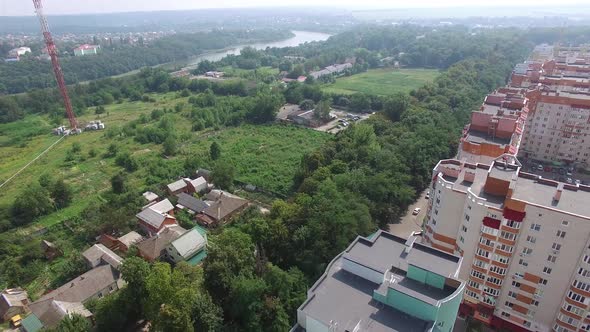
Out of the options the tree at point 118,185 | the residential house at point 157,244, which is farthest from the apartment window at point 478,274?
the tree at point 118,185

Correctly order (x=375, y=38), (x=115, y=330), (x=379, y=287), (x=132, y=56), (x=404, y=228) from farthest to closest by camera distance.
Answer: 1. (x=375, y=38)
2. (x=132, y=56)
3. (x=404, y=228)
4. (x=115, y=330)
5. (x=379, y=287)

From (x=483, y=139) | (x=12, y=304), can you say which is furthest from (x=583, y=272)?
(x=12, y=304)

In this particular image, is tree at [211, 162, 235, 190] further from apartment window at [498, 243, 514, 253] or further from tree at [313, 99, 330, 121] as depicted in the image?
tree at [313, 99, 330, 121]

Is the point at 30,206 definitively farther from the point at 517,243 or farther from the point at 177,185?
the point at 517,243

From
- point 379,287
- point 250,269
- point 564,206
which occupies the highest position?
point 564,206

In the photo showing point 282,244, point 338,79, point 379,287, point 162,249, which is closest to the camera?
point 379,287

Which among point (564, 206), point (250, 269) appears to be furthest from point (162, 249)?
point (564, 206)

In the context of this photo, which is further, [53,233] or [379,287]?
[53,233]

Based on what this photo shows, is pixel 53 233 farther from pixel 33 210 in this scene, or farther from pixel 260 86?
pixel 260 86
